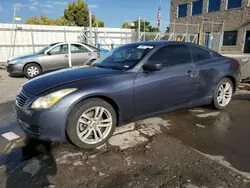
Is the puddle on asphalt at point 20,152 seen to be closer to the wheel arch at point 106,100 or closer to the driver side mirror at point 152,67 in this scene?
the wheel arch at point 106,100

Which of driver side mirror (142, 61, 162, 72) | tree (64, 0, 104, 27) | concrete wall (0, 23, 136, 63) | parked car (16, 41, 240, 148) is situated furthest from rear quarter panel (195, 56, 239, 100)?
tree (64, 0, 104, 27)

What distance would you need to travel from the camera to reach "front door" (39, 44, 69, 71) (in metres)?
8.73

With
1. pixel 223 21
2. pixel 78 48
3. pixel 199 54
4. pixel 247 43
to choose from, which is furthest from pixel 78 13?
pixel 199 54

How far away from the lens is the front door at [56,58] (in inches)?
344

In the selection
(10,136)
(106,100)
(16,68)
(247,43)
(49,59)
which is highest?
(247,43)

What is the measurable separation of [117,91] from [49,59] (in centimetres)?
668

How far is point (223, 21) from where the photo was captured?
2345 cm

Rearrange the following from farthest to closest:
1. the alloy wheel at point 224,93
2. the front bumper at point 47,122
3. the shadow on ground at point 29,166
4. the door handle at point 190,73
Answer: the alloy wheel at point 224,93 → the door handle at point 190,73 → the front bumper at point 47,122 → the shadow on ground at point 29,166

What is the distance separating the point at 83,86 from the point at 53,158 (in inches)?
40.0

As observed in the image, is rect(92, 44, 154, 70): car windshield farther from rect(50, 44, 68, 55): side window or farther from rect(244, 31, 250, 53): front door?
rect(244, 31, 250, 53): front door

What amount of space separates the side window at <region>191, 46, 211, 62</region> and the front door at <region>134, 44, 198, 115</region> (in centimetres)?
14

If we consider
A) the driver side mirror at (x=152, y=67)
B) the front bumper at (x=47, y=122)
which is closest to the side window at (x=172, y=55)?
the driver side mirror at (x=152, y=67)

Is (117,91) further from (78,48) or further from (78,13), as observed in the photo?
(78,13)

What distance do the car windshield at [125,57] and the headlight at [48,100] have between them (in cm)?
109
